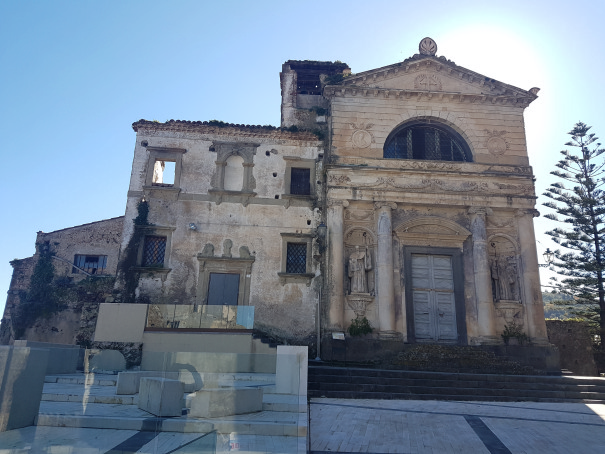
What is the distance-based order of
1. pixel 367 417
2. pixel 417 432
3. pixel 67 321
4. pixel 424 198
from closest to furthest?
pixel 417 432, pixel 367 417, pixel 424 198, pixel 67 321

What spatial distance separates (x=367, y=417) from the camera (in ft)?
31.4

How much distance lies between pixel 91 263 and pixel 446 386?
20.1 m

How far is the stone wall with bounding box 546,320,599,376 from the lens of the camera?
19438 mm

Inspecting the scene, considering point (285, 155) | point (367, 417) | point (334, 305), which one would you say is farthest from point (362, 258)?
point (367, 417)

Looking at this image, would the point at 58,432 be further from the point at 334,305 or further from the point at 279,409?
the point at 334,305

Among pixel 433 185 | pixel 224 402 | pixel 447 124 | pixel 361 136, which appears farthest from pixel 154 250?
pixel 447 124

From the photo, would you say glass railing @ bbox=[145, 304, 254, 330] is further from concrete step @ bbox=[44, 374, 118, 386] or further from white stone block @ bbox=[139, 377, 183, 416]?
white stone block @ bbox=[139, 377, 183, 416]

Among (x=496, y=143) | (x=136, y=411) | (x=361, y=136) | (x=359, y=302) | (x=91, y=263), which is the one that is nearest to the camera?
(x=136, y=411)

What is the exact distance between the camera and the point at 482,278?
1689cm

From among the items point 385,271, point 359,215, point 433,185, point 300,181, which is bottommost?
point 385,271

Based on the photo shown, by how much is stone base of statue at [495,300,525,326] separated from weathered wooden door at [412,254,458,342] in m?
1.65

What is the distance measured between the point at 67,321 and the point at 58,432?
720 inches

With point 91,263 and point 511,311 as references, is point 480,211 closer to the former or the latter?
point 511,311

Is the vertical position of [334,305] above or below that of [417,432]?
above
